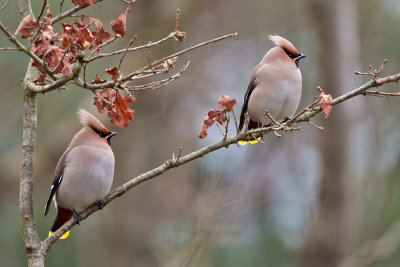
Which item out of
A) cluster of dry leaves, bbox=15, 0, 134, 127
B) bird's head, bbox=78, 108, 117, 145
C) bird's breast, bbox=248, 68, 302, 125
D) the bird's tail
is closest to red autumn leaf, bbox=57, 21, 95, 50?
cluster of dry leaves, bbox=15, 0, 134, 127

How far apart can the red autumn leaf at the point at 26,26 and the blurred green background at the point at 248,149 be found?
3399 millimetres

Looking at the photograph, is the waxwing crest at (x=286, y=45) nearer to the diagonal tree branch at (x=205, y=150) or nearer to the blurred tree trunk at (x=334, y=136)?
the diagonal tree branch at (x=205, y=150)

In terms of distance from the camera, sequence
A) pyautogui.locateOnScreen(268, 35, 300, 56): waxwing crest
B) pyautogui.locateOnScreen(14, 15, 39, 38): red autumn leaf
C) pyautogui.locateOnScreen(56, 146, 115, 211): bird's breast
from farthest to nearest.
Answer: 1. pyautogui.locateOnScreen(268, 35, 300, 56): waxwing crest
2. pyautogui.locateOnScreen(56, 146, 115, 211): bird's breast
3. pyautogui.locateOnScreen(14, 15, 39, 38): red autumn leaf

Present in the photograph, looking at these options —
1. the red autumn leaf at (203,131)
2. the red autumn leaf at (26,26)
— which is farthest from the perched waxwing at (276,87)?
the red autumn leaf at (26,26)

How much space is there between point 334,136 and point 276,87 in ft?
13.4

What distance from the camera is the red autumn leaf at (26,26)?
2.81 metres

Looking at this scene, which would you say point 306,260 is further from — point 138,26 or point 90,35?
point 90,35

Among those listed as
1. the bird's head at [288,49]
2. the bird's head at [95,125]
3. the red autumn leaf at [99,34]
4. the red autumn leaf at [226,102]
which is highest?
the red autumn leaf at [99,34]

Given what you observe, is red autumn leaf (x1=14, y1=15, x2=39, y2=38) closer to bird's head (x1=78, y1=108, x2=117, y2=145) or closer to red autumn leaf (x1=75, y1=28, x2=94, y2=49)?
red autumn leaf (x1=75, y1=28, x2=94, y2=49)

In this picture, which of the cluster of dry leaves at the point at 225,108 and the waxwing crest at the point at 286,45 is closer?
the cluster of dry leaves at the point at 225,108

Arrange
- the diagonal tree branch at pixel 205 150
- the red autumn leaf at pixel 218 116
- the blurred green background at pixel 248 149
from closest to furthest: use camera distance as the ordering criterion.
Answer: the diagonal tree branch at pixel 205 150 < the red autumn leaf at pixel 218 116 < the blurred green background at pixel 248 149

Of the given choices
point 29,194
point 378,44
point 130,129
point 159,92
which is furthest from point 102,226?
point 29,194

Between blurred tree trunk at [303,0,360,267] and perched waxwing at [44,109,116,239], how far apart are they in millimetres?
4426

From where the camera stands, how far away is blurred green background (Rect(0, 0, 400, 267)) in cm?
873
